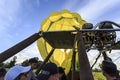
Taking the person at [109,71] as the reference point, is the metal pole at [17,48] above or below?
above

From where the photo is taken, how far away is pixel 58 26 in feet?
24.6

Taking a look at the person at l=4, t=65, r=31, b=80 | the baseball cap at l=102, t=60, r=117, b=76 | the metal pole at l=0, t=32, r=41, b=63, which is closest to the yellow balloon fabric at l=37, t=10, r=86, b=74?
the metal pole at l=0, t=32, r=41, b=63

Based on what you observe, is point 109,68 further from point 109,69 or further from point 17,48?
point 17,48

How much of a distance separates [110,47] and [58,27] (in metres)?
2.01

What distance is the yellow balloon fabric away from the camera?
7.71m

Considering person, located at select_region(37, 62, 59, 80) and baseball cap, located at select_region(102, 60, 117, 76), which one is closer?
person, located at select_region(37, 62, 59, 80)

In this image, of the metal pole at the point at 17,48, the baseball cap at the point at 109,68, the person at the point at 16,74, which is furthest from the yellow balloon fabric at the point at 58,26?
the person at the point at 16,74

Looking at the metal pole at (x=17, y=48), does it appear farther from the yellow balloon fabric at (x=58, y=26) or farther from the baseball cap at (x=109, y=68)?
the yellow balloon fabric at (x=58, y=26)

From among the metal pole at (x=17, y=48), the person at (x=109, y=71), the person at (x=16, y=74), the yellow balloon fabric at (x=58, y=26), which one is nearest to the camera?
the person at (x=16, y=74)

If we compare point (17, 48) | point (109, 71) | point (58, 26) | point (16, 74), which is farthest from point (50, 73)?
point (58, 26)

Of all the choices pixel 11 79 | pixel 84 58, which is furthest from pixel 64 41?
pixel 84 58

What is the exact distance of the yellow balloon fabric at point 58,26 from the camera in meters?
7.71

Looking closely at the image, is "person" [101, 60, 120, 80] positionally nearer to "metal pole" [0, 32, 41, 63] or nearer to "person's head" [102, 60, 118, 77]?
"person's head" [102, 60, 118, 77]

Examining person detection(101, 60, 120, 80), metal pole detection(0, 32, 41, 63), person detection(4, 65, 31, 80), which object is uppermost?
metal pole detection(0, 32, 41, 63)
